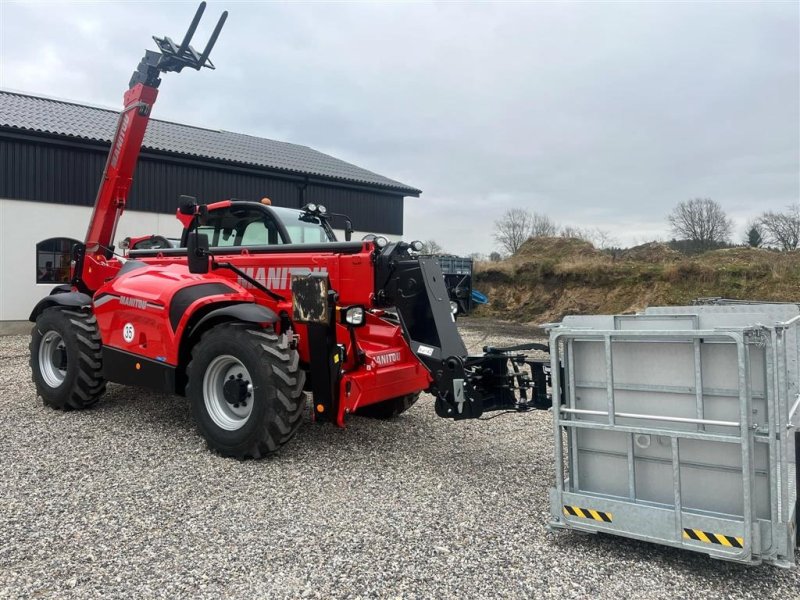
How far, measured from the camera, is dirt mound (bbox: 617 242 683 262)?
74.0 feet

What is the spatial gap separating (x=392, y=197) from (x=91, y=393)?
1923 centimetres

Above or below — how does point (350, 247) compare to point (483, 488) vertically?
above

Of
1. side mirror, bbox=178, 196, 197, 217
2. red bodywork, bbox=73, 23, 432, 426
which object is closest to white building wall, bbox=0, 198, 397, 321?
red bodywork, bbox=73, 23, 432, 426

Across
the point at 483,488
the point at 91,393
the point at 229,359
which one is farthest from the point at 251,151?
the point at 483,488

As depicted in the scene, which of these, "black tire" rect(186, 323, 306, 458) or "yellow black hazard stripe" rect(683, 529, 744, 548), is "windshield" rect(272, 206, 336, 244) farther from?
"yellow black hazard stripe" rect(683, 529, 744, 548)

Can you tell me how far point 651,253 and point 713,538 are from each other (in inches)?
871

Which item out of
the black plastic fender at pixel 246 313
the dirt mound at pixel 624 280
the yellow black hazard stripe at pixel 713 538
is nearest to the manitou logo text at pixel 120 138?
the black plastic fender at pixel 246 313

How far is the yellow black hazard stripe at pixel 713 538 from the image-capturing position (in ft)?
9.92

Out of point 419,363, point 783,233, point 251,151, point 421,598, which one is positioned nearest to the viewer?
point 421,598

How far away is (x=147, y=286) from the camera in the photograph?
19.1 ft

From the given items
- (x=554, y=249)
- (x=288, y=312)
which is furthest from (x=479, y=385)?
(x=554, y=249)

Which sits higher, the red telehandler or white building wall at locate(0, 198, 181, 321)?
white building wall at locate(0, 198, 181, 321)

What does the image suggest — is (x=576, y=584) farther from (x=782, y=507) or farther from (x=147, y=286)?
(x=147, y=286)

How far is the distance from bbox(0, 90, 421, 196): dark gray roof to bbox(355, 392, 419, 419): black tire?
45.9 feet
